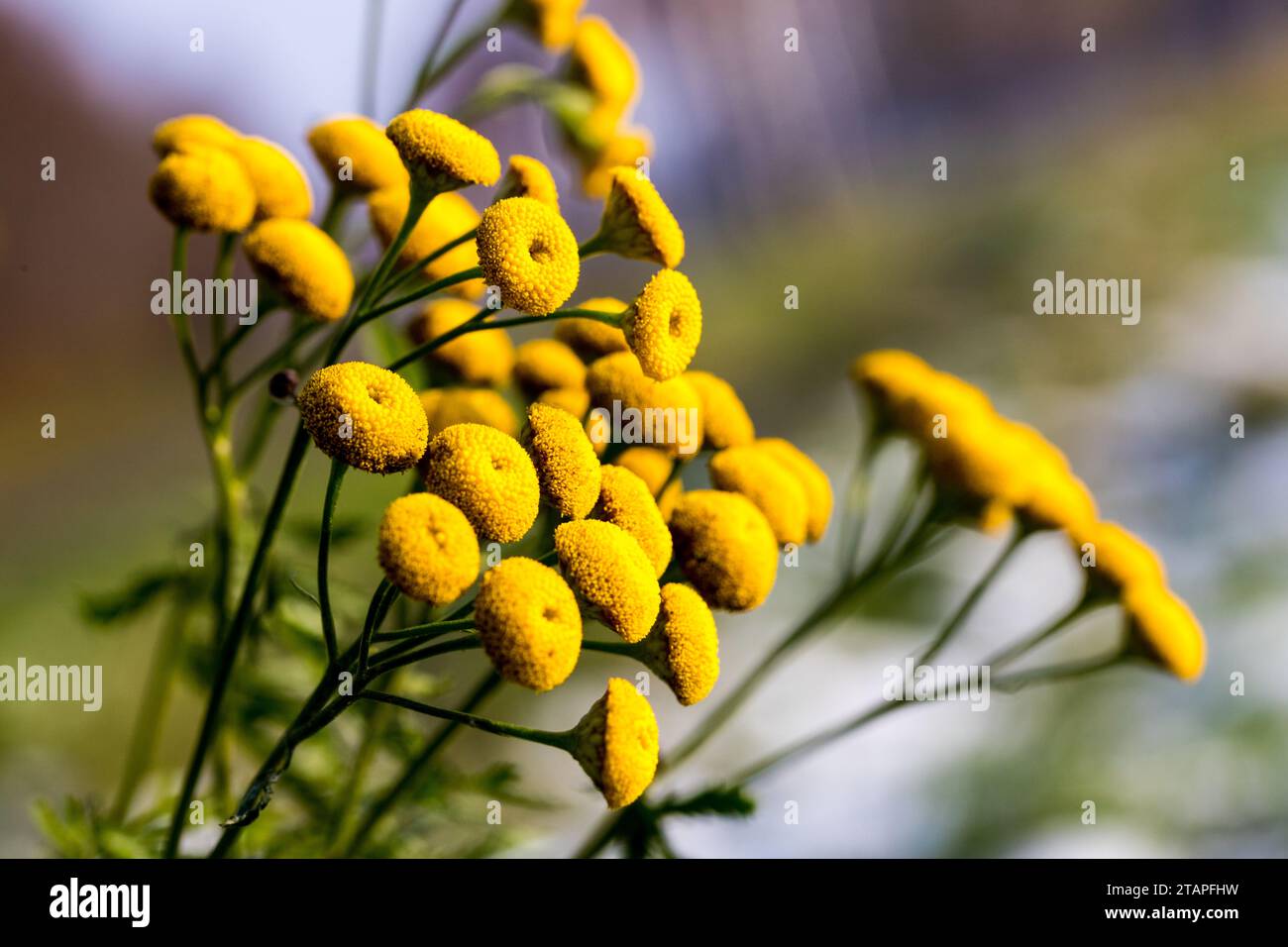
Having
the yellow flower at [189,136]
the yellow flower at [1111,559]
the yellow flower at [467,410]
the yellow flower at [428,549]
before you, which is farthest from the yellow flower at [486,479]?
the yellow flower at [1111,559]

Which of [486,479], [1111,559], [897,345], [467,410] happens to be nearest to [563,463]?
[486,479]

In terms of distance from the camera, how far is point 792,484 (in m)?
0.61

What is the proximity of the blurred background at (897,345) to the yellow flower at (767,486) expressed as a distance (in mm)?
248

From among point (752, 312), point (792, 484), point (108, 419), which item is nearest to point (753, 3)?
point (752, 312)

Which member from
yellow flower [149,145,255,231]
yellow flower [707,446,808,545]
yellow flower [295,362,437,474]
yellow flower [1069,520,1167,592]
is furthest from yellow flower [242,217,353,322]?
yellow flower [1069,520,1167,592]

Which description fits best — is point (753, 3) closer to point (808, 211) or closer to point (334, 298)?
point (808, 211)

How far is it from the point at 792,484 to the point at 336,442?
265 mm

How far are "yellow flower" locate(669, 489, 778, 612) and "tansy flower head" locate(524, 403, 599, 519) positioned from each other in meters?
0.08

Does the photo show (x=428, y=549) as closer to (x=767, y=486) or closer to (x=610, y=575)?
(x=610, y=575)

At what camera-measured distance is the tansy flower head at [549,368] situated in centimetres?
62

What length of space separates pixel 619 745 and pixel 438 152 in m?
0.30

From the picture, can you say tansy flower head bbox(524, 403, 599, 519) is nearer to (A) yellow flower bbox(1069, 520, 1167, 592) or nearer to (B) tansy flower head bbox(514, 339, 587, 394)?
(B) tansy flower head bbox(514, 339, 587, 394)

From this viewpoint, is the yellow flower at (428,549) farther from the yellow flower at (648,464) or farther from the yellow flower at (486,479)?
the yellow flower at (648,464)

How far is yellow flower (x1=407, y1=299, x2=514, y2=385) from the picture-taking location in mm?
637
